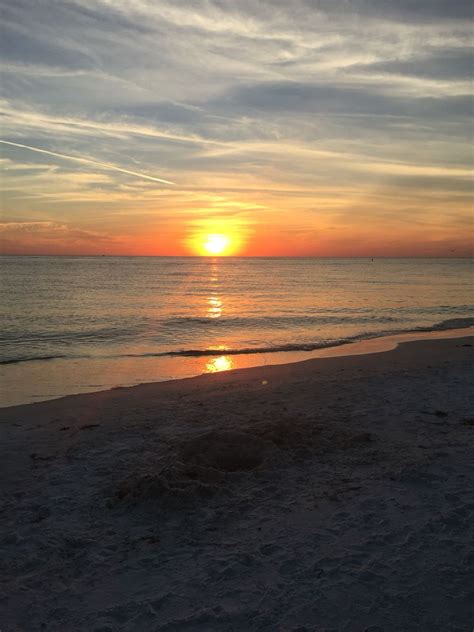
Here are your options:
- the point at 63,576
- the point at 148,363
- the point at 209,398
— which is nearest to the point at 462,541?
the point at 63,576

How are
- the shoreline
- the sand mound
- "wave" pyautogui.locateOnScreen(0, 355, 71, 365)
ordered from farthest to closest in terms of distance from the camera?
"wave" pyautogui.locateOnScreen(0, 355, 71, 365) → the shoreline → the sand mound

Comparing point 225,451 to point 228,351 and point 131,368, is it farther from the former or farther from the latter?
point 228,351

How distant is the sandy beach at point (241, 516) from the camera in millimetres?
4145

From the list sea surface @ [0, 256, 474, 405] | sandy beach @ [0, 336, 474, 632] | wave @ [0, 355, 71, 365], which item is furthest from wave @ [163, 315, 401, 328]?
sandy beach @ [0, 336, 474, 632]

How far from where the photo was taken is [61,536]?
5.33 m

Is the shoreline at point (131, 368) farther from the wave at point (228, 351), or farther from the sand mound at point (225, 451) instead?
the sand mound at point (225, 451)

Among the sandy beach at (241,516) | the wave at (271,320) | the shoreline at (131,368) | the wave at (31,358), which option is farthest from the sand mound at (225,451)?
the wave at (271,320)

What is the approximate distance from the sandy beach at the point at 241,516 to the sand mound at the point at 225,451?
1.2 inches

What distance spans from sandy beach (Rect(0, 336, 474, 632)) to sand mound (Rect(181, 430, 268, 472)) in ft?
0.10

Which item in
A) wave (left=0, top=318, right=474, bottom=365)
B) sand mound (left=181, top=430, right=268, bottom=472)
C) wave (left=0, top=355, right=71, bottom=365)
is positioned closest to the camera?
sand mound (left=181, top=430, right=268, bottom=472)

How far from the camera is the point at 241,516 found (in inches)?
223

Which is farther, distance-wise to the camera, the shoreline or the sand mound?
the shoreline

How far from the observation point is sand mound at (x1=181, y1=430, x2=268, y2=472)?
700cm

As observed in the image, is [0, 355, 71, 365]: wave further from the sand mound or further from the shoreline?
the sand mound
